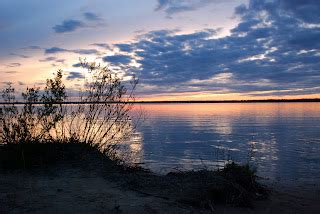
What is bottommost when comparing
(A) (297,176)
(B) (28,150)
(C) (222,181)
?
(A) (297,176)

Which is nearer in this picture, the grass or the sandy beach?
the sandy beach

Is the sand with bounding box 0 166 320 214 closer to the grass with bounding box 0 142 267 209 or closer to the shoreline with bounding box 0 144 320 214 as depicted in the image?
the shoreline with bounding box 0 144 320 214

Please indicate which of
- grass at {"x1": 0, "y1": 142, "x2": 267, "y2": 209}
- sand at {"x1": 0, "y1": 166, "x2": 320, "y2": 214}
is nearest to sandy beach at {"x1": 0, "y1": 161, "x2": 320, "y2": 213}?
sand at {"x1": 0, "y1": 166, "x2": 320, "y2": 214}

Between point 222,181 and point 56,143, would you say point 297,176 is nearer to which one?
point 222,181

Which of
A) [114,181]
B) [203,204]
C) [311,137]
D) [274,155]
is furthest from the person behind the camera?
[311,137]

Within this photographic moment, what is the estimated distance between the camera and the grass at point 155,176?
941cm

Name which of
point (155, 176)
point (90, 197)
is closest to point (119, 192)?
point (90, 197)

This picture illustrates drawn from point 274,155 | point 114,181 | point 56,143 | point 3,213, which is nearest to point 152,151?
point 274,155

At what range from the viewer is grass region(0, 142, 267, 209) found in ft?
30.9

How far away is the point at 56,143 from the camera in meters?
13.0

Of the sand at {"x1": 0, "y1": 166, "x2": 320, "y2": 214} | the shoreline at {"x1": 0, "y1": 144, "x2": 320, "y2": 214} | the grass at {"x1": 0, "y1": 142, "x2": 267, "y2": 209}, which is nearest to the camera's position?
the sand at {"x1": 0, "y1": 166, "x2": 320, "y2": 214}

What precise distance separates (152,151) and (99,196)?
1239cm

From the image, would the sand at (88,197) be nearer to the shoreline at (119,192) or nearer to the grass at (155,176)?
the shoreline at (119,192)

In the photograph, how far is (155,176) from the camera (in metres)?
11.3
